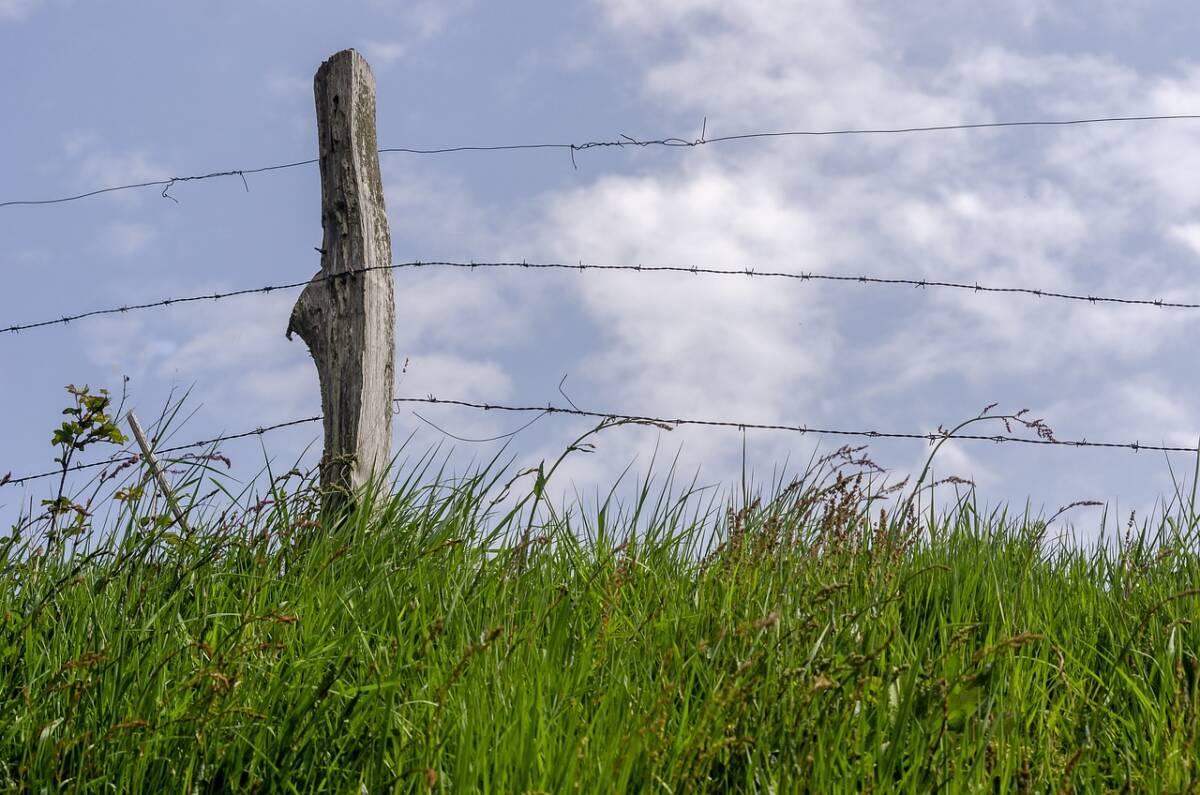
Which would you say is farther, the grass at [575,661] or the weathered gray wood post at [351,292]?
the weathered gray wood post at [351,292]

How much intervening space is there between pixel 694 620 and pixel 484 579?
713 mm

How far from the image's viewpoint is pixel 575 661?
282 cm

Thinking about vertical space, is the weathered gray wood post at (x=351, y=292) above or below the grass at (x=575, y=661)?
above

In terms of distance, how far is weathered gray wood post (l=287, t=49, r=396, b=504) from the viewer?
4.54 m

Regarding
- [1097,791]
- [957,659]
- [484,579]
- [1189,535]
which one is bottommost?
[1097,791]

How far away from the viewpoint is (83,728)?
2.63m

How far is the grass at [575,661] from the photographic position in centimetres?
237

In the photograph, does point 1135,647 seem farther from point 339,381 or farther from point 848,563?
point 339,381

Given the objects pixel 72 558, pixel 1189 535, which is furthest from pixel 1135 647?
pixel 72 558

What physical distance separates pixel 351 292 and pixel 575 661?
2317 mm

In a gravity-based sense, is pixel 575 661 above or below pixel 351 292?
below

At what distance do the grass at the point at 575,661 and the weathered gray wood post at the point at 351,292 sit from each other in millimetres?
460

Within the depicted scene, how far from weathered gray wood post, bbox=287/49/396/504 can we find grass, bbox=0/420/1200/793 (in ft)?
1.51

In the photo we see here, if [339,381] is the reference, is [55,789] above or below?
below
